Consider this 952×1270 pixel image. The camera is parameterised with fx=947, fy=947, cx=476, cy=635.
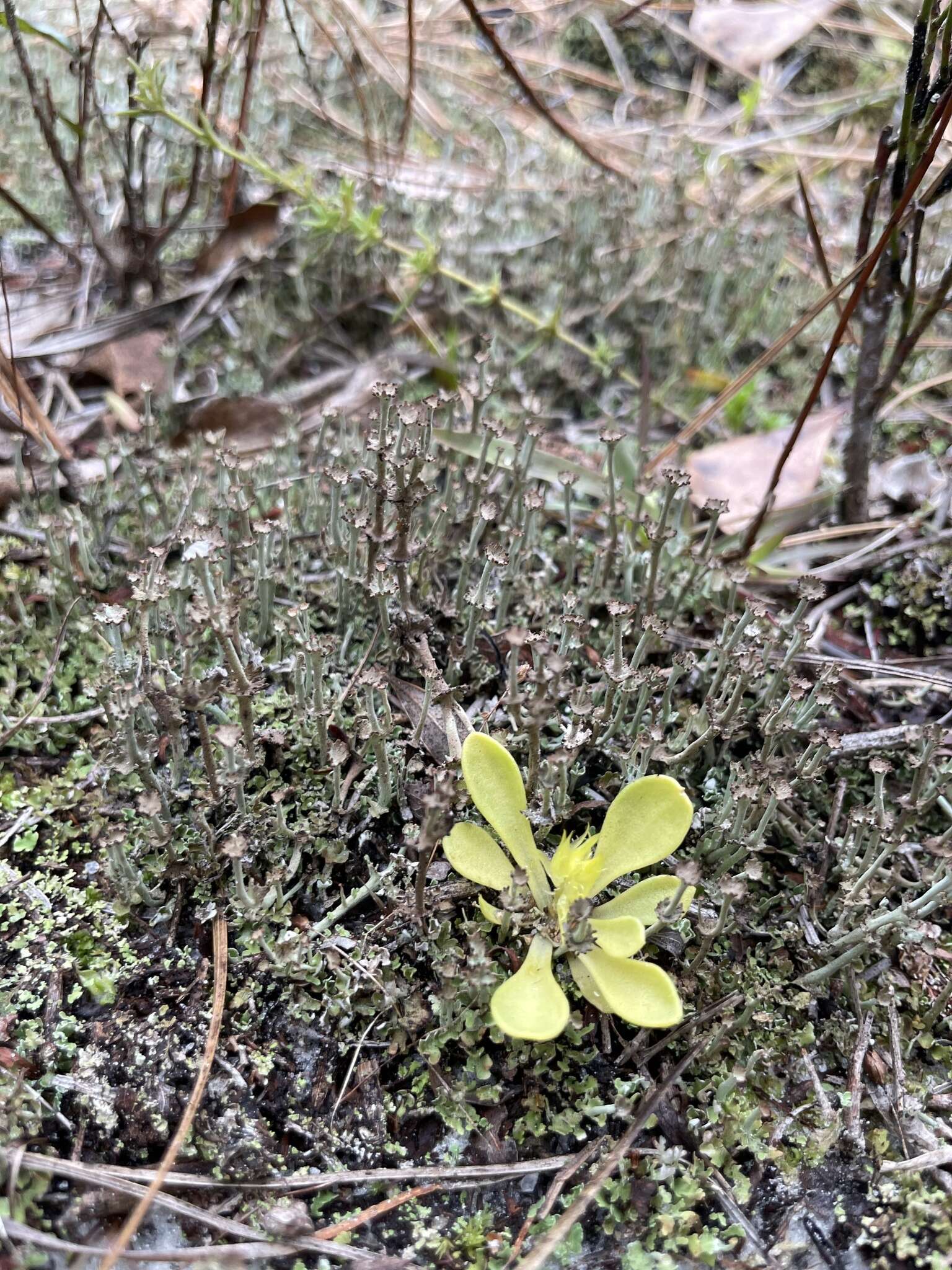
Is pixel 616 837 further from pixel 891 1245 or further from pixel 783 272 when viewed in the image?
pixel 783 272

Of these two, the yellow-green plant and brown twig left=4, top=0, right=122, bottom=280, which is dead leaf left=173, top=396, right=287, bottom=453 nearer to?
brown twig left=4, top=0, right=122, bottom=280

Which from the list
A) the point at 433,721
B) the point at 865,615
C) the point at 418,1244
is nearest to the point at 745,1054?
the point at 418,1244

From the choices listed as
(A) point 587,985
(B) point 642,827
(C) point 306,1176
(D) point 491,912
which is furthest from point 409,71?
(C) point 306,1176

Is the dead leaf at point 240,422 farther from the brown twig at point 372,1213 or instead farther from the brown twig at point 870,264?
the brown twig at point 372,1213

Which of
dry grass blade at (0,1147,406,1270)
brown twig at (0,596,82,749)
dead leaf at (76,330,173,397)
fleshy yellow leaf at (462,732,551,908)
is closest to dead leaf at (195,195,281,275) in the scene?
dead leaf at (76,330,173,397)

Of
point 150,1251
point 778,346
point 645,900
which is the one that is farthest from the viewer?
point 778,346

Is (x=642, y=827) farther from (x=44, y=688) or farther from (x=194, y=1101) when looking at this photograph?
(x=44, y=688)

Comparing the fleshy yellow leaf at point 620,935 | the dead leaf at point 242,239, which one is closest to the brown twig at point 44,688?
the fleshy yellow leaf at point 620,935
